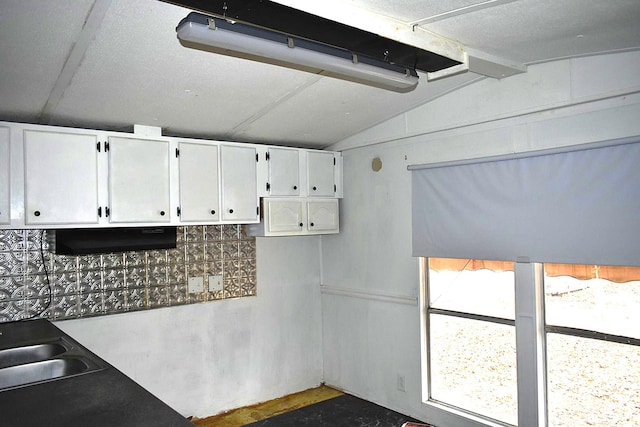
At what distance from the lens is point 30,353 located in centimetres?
256

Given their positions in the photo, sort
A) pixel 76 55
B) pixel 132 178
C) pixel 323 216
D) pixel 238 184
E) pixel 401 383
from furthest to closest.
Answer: pixel 323 216 → pixel 401 383 → pixel 238 184 → pixel 132 178 → pixel 76 55

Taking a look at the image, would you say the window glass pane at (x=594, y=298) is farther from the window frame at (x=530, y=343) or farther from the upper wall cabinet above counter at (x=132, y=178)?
the upper wall cabinet above counter at (x=132, y=178)

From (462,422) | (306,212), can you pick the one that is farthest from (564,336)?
(306,212)

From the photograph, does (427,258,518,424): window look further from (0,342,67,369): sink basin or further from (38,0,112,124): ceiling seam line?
(38,0,112,124): ceiling seam line

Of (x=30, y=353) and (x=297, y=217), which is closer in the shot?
(x=30, y=353)

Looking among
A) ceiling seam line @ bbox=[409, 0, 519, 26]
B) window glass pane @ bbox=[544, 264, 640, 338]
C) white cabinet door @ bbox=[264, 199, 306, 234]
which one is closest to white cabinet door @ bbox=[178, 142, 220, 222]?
white cabinet door @ bbox=[264, 199, 306, 234]

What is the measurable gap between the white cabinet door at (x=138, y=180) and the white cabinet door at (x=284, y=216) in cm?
87

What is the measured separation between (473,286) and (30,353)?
290 cm

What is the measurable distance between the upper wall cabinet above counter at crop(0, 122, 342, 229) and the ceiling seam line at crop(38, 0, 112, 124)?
196mm

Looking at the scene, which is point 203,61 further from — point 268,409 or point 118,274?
point 268,409

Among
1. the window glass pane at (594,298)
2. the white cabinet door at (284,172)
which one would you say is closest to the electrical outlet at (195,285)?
the white cabinet door at (284,172)

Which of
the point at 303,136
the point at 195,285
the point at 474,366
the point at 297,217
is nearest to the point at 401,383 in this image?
the point at 474,366

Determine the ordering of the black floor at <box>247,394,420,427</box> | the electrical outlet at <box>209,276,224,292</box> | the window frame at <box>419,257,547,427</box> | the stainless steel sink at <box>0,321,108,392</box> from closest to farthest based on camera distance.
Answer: the stainless steel sink at <box>0,321,108,392</box>
the window frame at <box>419,257,547,427</box>
the black floor at <box>247,394,420,427</box>
the electrical outlet at <box>209,276,224,292</box>

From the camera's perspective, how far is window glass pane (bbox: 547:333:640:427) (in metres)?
2.75
